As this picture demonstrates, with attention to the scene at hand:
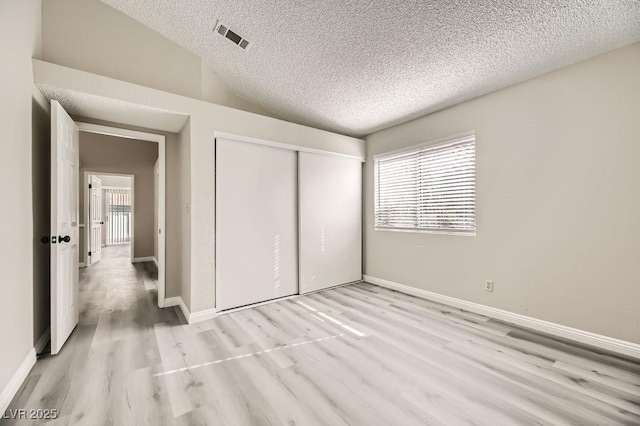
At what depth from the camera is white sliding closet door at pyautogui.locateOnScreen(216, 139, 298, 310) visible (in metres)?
3.08

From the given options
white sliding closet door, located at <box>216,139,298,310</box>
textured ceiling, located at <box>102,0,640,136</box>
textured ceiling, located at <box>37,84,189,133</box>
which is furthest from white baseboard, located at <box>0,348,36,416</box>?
textured ceiling, located at <box>102,0,640,136</box>

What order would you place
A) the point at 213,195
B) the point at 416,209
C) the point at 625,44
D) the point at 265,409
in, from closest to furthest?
the point at 265,409 < the point at 625,44 < the point at 213,195 < the point at 416,209

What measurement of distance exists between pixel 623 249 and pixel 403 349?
6.40 feet

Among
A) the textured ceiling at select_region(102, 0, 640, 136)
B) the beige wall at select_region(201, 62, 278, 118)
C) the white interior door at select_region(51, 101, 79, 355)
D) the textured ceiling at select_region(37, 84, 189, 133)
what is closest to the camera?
the textured ceiling at select_region(102, 0, 640, 136)

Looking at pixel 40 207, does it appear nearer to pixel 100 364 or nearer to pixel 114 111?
pixel 114 111

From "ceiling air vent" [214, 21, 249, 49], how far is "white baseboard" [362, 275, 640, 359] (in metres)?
3.59

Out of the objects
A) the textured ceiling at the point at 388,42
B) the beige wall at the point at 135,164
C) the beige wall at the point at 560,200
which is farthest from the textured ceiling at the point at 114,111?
the beige wall at the point at 135,164

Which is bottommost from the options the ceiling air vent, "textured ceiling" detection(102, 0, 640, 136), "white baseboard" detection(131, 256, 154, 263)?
"white baseboard" detection(131, 256, 154, 263)

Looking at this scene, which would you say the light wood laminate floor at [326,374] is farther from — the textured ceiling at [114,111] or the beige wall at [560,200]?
the textured ceiling at [114,111]

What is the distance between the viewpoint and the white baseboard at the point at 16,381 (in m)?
1.53

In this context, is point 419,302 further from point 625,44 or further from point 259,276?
point 625,44

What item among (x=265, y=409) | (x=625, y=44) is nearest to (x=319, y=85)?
(x=625, y=44)

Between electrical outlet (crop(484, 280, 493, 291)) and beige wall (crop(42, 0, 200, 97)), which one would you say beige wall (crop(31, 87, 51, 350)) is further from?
electrical outlet (crop(484, 280, 493, 291))

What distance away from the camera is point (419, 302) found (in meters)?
3.43
